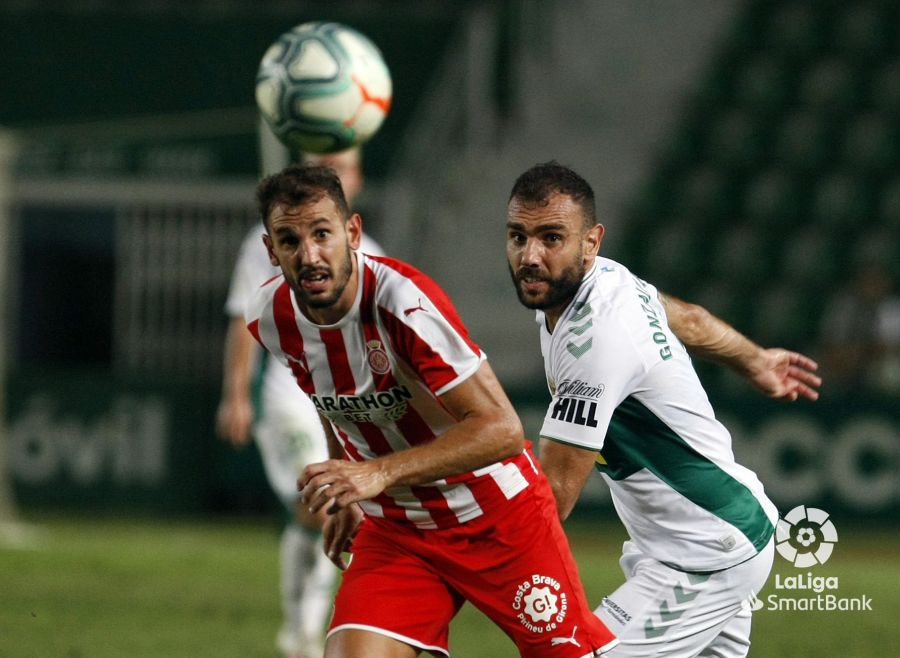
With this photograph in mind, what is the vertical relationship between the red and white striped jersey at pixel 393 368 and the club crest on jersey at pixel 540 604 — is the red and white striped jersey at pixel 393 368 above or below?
above

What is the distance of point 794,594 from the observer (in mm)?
9359

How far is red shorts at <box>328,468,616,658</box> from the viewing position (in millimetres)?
4660

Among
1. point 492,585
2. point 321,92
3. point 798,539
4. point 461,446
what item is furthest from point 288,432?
point 461,446

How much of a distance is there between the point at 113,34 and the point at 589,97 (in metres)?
5.52

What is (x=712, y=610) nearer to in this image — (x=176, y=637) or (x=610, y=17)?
(x=176, y=637)

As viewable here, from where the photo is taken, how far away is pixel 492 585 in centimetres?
471

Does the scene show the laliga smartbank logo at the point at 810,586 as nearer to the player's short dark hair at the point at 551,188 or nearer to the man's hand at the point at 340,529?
the player's short dark hair at the point at 551,188

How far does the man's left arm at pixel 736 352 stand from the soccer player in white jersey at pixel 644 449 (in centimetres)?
43

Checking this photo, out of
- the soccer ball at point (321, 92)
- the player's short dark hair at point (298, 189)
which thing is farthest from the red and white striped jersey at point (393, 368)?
the soccer ball at point (321, 92)

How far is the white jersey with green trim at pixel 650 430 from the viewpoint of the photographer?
4.62m

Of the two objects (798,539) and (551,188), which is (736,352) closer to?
(551,188)

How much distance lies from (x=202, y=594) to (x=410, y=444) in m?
5.11

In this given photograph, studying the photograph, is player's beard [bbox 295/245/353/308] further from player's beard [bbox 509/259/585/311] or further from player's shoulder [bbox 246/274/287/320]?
player's beard [bbox 509/259/585/311]

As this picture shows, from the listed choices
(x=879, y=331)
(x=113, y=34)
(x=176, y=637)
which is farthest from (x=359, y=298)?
(x=113, y=34)
